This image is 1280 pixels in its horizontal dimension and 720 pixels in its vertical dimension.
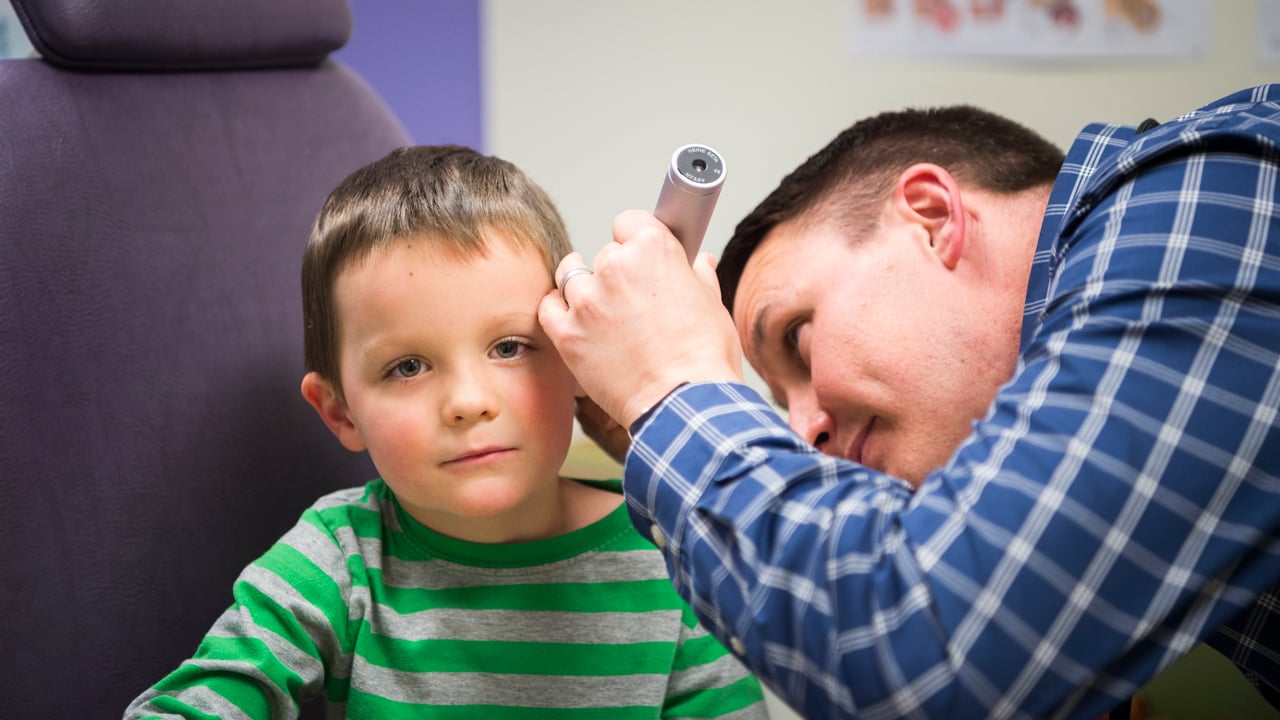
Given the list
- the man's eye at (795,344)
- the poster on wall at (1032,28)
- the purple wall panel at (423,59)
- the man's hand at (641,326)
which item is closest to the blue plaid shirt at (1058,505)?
the man's hand at (641,326)

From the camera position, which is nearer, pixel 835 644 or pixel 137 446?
pixel 835 644

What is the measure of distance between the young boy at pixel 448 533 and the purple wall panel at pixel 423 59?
45.4 inches

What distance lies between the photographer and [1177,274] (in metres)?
0.68

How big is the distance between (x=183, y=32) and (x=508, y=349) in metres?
0.52

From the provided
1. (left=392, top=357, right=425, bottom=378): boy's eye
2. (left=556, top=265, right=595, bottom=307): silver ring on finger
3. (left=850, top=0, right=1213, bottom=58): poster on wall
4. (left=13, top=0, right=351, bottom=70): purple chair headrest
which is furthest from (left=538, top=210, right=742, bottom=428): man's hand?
(left=850, top=0, right=1213, bottom=58): poster on wall

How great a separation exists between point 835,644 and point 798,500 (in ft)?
0.30

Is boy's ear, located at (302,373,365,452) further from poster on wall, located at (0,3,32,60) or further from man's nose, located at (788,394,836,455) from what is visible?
poster on wall, located at (0,3,32,60)

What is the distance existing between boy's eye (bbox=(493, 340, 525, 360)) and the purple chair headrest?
0.51m

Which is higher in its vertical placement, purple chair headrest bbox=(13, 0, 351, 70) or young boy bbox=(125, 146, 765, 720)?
purple chair headrest bbox=(13, 0, 351, 70)

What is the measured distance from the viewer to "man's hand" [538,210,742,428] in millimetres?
781

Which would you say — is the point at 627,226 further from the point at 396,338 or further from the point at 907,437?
the point at 907,437

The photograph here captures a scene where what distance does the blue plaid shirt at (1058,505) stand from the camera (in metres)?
0.64

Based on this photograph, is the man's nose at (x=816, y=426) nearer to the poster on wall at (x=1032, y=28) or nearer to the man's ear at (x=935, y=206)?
the man's ear at (x=935, y=206)

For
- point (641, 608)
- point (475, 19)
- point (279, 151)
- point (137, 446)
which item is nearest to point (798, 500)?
point (641, 608)
